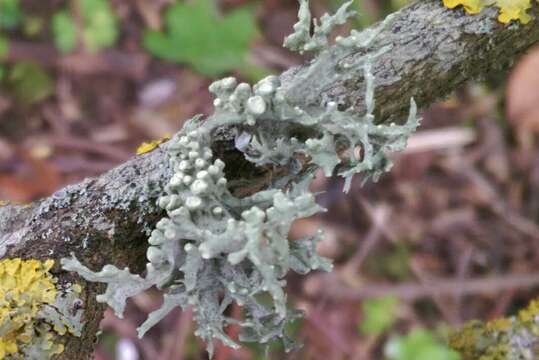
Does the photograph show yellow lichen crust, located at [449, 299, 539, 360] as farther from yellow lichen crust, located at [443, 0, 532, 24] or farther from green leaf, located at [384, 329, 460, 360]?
green leaf, located at [384, 329, 460, 360]

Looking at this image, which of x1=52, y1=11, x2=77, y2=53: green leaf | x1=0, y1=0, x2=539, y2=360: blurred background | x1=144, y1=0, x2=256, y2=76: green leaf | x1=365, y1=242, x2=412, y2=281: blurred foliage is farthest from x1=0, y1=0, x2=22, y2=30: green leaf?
x1=365, y1=242, x2=412, y2=281: blurred foliage

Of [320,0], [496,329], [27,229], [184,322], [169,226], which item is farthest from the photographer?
[320,0]

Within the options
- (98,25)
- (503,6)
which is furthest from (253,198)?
(98,25)

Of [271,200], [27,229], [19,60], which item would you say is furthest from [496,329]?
[19,60]

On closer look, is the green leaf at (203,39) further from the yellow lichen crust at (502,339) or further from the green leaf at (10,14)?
the yellow lichen crust at (502,339)

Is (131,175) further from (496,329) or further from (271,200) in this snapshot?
(496,329)

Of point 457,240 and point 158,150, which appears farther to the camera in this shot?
point 457,240

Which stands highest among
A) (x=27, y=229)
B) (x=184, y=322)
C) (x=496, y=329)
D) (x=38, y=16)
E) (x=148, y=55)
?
(x=38, y=16)
